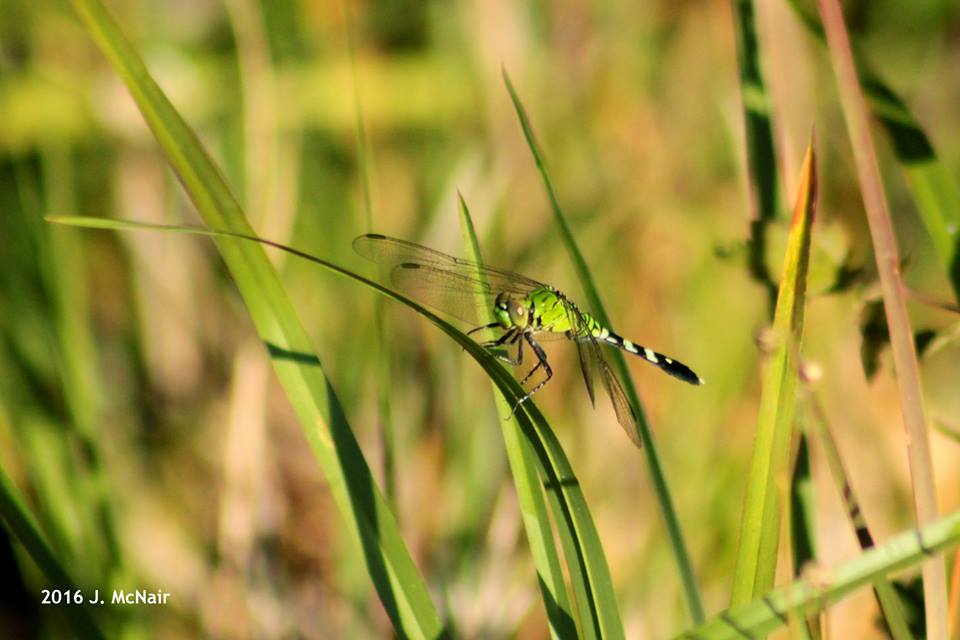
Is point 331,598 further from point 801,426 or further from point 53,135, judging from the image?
point 53,135

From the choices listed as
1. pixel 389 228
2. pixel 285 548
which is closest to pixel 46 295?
pixel 285 548

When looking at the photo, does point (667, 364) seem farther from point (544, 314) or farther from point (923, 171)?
point (923, 171)

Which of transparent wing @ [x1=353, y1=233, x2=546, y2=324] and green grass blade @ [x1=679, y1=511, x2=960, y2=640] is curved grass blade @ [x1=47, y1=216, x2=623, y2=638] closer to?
green grass blade @ [x1=679, y1=511, x2=960, y2=640]

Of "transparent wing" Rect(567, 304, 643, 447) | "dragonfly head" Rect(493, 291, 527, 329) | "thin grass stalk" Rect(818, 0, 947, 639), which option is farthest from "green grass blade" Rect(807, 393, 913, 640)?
"dragonfly head" Rect(493, 291, 527, 329)

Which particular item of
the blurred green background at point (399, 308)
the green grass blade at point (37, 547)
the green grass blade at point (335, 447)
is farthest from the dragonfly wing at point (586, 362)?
the green grass blade at point (37, 547)

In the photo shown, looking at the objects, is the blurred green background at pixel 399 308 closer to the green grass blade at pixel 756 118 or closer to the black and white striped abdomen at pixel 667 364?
the green grass blade at pixel 756 118
